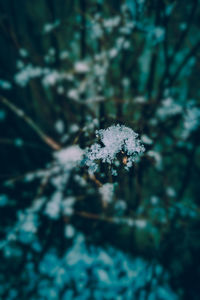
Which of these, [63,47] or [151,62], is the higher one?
[63,47]

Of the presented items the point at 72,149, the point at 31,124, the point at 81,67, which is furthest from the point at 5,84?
the point at 72,149

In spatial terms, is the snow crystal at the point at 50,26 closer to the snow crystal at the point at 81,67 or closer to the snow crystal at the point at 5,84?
the snow crystal at the point at 81,67

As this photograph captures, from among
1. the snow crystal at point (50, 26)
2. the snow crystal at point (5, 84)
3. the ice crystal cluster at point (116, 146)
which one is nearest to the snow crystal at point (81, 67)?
the snow crystal at point (50, 26)

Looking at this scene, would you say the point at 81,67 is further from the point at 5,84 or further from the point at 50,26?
the point at 5,84

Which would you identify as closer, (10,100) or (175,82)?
(175,82)

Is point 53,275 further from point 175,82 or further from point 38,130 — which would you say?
point 175,82

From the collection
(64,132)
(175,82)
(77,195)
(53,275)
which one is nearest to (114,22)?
(175,82)
